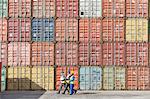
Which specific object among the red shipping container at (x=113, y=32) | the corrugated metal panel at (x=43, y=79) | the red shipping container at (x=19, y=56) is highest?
the red shipping container at (x=113, y=32)

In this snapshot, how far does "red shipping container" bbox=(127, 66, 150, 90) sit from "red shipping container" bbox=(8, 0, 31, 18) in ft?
32.2

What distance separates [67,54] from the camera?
1203 inches

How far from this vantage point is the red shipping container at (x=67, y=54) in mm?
30516

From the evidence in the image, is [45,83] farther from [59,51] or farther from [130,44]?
[130,44]

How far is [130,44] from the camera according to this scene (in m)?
30.5

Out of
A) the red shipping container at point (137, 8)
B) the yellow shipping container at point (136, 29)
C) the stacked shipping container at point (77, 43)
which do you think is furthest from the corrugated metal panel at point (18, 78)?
the red shipping container at point (137, 8)

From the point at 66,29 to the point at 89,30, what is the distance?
193 centimetres

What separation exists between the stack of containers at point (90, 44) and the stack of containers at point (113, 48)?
42 cm

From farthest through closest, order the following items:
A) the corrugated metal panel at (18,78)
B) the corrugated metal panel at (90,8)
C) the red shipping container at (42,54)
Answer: the corrugated metal panel at (90,8), the red shipping container at (42,54), the corrugated metal panel at (18,78)

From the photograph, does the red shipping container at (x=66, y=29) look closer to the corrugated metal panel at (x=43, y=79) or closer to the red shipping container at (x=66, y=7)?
the red shipping container at (x=66, y=7)

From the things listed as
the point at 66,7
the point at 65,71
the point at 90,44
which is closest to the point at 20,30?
the point at 66,7

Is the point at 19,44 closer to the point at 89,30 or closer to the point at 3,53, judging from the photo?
the point at 3,53

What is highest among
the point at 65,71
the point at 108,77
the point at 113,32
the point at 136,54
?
the point at 113,32

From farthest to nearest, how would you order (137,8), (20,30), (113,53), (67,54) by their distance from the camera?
(137,8) → (20,30) → (67,54) → (113,53)
